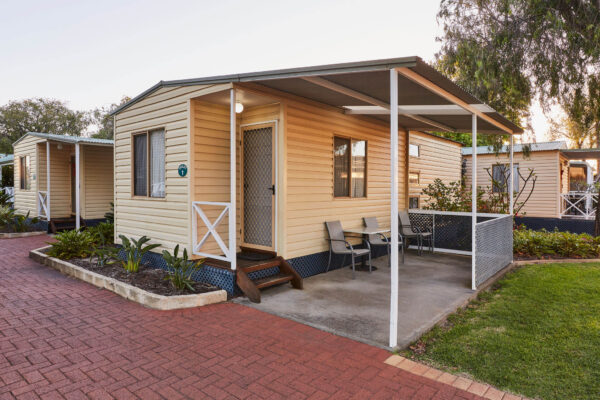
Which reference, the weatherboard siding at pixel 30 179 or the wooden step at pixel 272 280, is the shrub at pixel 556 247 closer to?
the wooden step at pixel 272 280

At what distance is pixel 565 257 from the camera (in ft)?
25.1

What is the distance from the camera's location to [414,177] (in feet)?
30.1

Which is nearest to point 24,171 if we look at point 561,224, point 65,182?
point 65,182

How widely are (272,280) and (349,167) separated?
2.83 meters

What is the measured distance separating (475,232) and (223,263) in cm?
361

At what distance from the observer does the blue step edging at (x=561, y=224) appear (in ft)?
41.9

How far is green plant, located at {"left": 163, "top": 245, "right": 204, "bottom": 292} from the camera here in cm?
483

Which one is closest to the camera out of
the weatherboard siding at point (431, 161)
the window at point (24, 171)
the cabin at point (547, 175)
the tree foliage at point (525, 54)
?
the tree foliage at point (525, 54)

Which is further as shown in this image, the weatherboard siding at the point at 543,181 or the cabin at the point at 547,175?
the weatherboard siding at the point at 543,181

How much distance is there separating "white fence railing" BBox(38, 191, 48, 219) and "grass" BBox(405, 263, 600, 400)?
11.5 m

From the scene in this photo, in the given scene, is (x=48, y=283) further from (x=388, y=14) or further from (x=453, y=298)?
(x=388, y=14)

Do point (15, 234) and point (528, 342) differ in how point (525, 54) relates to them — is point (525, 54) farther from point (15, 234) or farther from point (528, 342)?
point (15, 234)

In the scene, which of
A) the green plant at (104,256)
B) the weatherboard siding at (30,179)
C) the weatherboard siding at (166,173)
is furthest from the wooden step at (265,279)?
the weatherboard siding at (30,179)

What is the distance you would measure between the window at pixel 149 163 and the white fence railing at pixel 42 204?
625 centimetres
